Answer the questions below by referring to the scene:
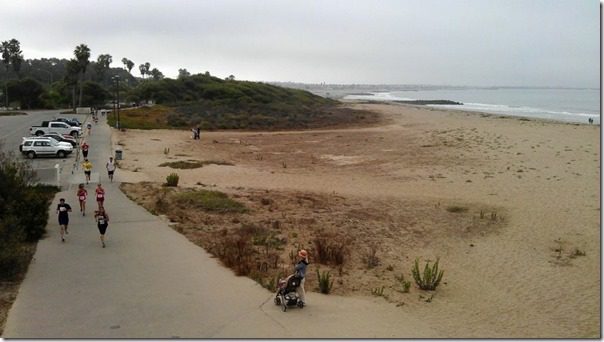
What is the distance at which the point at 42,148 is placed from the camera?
33.5 meters

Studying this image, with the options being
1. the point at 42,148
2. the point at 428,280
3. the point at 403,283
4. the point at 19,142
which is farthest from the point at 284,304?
the point at 19,142

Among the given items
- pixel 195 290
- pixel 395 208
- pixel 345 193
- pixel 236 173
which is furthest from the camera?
pixel 236 173

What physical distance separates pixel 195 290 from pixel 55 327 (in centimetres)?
293

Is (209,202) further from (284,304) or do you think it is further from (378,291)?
(284,304)

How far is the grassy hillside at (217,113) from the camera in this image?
63719mm

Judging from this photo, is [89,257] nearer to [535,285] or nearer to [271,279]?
[271,279]

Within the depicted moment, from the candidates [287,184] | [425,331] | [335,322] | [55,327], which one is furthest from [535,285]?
[287,184]

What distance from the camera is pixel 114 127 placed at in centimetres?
5659

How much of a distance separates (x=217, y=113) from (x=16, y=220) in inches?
2385

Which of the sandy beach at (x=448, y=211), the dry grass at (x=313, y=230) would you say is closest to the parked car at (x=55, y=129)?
the sandy beach at (x=448, y=211)

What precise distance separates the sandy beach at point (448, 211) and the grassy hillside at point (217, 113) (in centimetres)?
1926

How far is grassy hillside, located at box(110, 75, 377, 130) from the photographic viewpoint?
63719mm

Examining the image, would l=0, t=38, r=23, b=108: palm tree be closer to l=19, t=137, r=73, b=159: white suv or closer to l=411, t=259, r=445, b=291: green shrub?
l=19, t=137, r=73, b=159: white suv

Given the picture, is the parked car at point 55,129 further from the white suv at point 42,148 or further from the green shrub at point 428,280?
the green shrub at point 428,280
